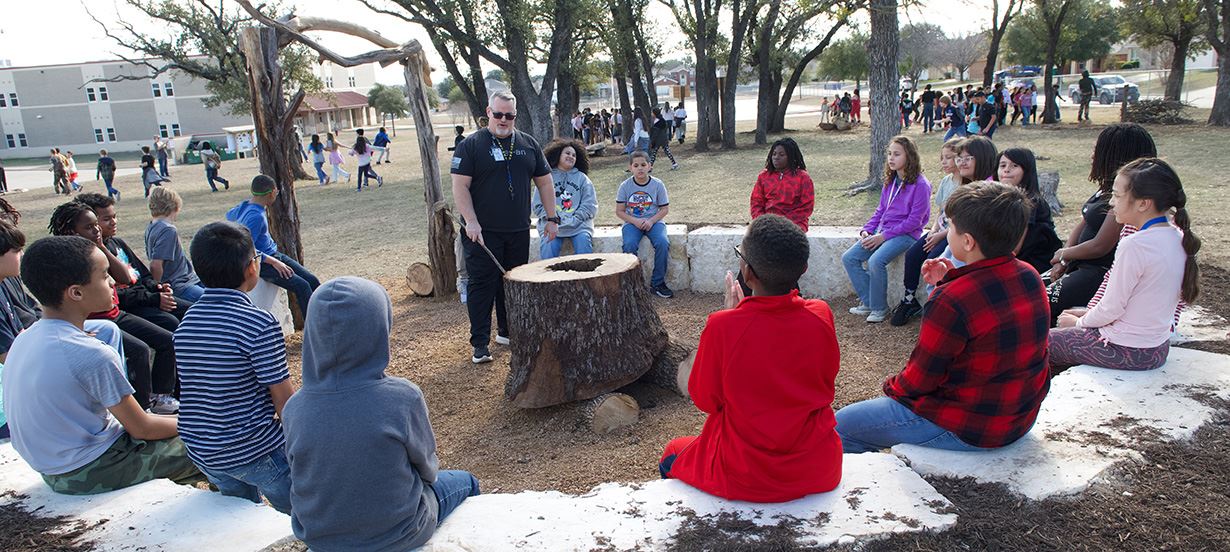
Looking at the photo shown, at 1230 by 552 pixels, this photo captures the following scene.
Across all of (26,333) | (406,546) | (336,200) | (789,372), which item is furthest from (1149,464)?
(336,200)

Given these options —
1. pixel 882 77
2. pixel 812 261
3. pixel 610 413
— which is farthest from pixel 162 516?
pixel 882 77

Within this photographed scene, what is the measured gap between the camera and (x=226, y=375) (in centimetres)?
265

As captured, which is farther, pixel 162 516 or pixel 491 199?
pixel 491 199

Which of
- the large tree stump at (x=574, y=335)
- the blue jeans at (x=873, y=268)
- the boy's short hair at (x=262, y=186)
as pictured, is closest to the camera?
the large tree stump at (x=574, y=335)

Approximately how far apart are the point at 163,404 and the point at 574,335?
264 cm

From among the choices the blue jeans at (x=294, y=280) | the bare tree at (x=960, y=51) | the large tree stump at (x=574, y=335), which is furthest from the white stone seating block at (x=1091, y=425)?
the bare tree at (x=960, y=51)

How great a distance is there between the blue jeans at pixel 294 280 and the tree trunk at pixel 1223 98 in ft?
72.2

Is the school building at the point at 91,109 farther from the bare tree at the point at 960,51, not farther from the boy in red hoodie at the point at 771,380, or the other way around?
the boy in red hoodie at the point at 771,380

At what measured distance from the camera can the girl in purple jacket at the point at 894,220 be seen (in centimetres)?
559

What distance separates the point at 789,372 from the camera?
235 cm

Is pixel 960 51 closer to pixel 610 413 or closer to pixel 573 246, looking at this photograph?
pixel 573 246

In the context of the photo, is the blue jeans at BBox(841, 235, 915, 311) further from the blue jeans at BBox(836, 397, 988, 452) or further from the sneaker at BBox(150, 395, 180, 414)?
the sneaker at BBox(150, 395, 180, 414)

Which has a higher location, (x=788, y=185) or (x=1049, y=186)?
(x=788, y=185)

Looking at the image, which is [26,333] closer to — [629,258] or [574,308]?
[574,308]
